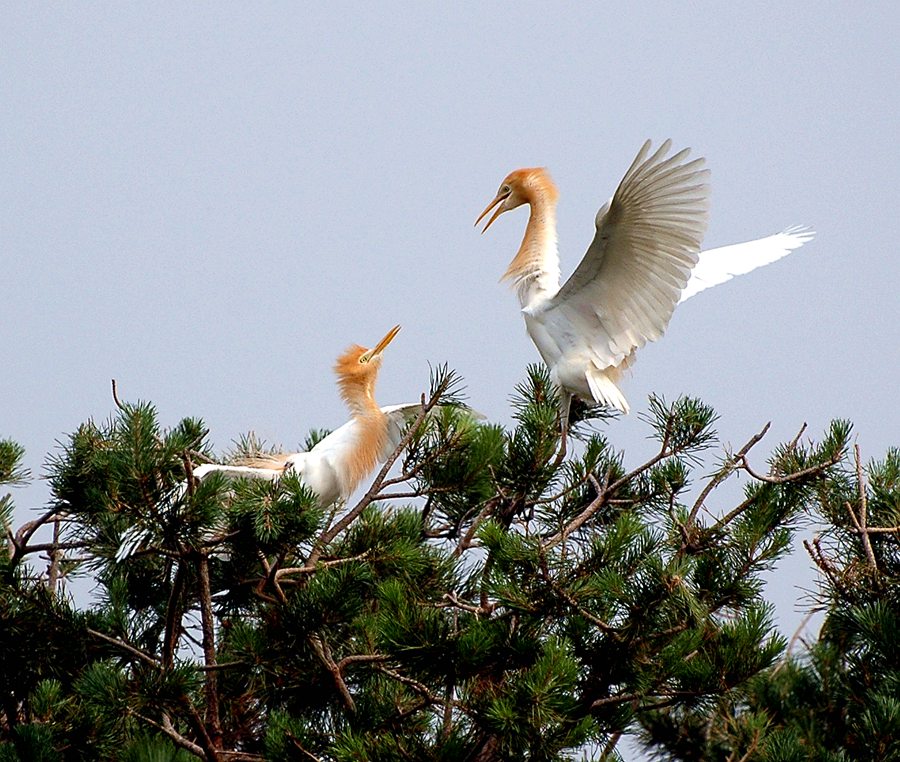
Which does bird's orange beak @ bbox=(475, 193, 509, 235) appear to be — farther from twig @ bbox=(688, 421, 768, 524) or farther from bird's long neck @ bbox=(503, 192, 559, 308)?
twig @ bbox=(688, 421, 768, 524)

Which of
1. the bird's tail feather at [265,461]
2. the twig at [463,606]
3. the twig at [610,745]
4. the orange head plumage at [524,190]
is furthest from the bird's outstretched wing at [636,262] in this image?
the twig at [610,745]

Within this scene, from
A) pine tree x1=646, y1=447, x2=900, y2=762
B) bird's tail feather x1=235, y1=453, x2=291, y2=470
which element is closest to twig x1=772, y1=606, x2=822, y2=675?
pine tree x1=646, y1=447, x2=900, y2=762

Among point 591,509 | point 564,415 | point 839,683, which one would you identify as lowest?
point 839,683

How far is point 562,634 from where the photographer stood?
7.06 feet

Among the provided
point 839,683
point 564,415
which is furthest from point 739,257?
point 839,683

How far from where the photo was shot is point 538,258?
371 cm

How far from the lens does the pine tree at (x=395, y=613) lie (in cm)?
211

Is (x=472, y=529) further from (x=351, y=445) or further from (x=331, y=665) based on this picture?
(x=351, y=445)

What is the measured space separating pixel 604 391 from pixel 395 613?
135cm

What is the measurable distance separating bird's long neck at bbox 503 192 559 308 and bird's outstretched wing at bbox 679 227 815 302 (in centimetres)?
45

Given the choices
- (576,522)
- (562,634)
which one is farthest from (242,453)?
(562,634)

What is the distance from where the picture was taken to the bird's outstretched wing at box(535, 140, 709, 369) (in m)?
2.97

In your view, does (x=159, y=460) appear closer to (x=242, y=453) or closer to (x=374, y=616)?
(x=374, y=616)

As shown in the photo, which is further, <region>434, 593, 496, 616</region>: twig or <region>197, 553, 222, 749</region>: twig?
<region>197, 553, 222, 749</region>: twig
